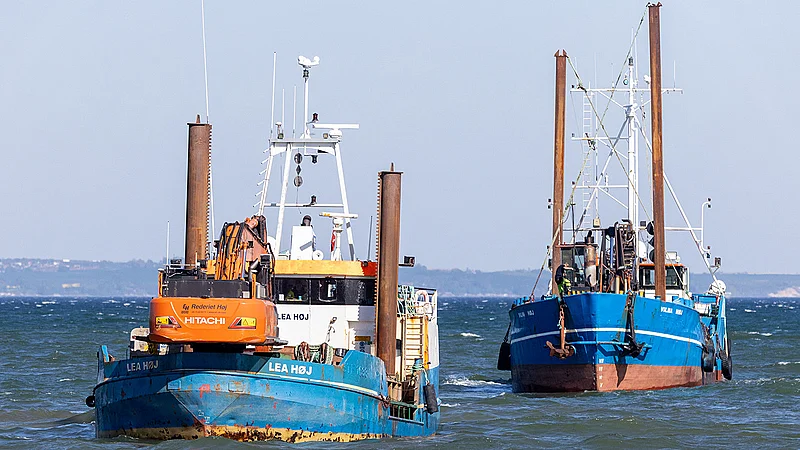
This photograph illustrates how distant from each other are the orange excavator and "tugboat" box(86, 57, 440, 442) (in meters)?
→ 0.02

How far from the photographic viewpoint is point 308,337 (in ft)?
96.6

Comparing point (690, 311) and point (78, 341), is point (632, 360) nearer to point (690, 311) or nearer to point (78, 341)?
point (690, 311)

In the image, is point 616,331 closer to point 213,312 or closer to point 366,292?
point 366,292

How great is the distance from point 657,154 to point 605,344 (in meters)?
8.85

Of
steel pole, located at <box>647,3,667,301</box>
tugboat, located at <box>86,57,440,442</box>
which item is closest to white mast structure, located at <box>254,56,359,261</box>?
tugboat, located at <box>86,57,440,442</box>

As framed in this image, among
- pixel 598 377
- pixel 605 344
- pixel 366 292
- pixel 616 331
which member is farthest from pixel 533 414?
pixel 366 292

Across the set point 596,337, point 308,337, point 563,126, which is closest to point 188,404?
point 308,337

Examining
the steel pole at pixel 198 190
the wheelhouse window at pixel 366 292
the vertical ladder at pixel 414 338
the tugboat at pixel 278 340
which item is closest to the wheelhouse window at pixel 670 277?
the tugboat at pixel 278 340

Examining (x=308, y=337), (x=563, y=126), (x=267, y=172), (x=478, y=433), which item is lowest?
(x=478, y=433)

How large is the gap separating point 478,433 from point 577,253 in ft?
46.5

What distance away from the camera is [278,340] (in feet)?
78.6

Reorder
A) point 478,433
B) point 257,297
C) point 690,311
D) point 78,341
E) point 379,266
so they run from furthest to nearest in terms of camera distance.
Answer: point 78,341, point 690,311, point 478,433, point 379,266, point 257,297

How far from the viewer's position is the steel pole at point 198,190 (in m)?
30.2

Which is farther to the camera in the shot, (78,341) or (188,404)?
(78,341)
